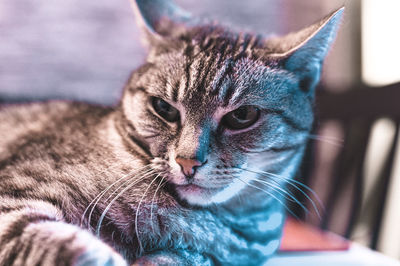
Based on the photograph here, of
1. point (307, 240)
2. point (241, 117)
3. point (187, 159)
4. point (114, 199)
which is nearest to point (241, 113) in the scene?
point (241, 117)

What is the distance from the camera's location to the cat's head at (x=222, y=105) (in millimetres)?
672

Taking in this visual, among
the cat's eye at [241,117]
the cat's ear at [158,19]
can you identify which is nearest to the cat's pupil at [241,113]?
the cat's eye at [241,117]

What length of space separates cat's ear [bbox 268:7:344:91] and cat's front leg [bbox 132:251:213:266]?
44 centimetres

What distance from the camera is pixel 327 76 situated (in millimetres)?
1011

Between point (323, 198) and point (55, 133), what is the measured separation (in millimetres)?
1040

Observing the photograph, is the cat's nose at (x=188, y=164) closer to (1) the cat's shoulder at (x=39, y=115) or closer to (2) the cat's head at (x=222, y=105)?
(2) the cat's head at (x=222, y=105)

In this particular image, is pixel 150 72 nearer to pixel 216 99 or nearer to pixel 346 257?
pixel 216 99

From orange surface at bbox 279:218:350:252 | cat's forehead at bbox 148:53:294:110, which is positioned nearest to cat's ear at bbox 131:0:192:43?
cat's forehead at bbox 148:53:294:110

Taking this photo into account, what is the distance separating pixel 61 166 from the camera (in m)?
0.71

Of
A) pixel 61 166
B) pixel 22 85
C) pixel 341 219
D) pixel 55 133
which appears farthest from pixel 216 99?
pixel 22 85

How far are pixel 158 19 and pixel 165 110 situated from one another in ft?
0.97

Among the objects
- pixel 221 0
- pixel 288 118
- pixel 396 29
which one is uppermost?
pixel 221 0

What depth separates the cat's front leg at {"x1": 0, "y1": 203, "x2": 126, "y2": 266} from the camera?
50 cm

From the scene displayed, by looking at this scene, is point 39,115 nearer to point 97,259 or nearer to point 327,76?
point 97,259
